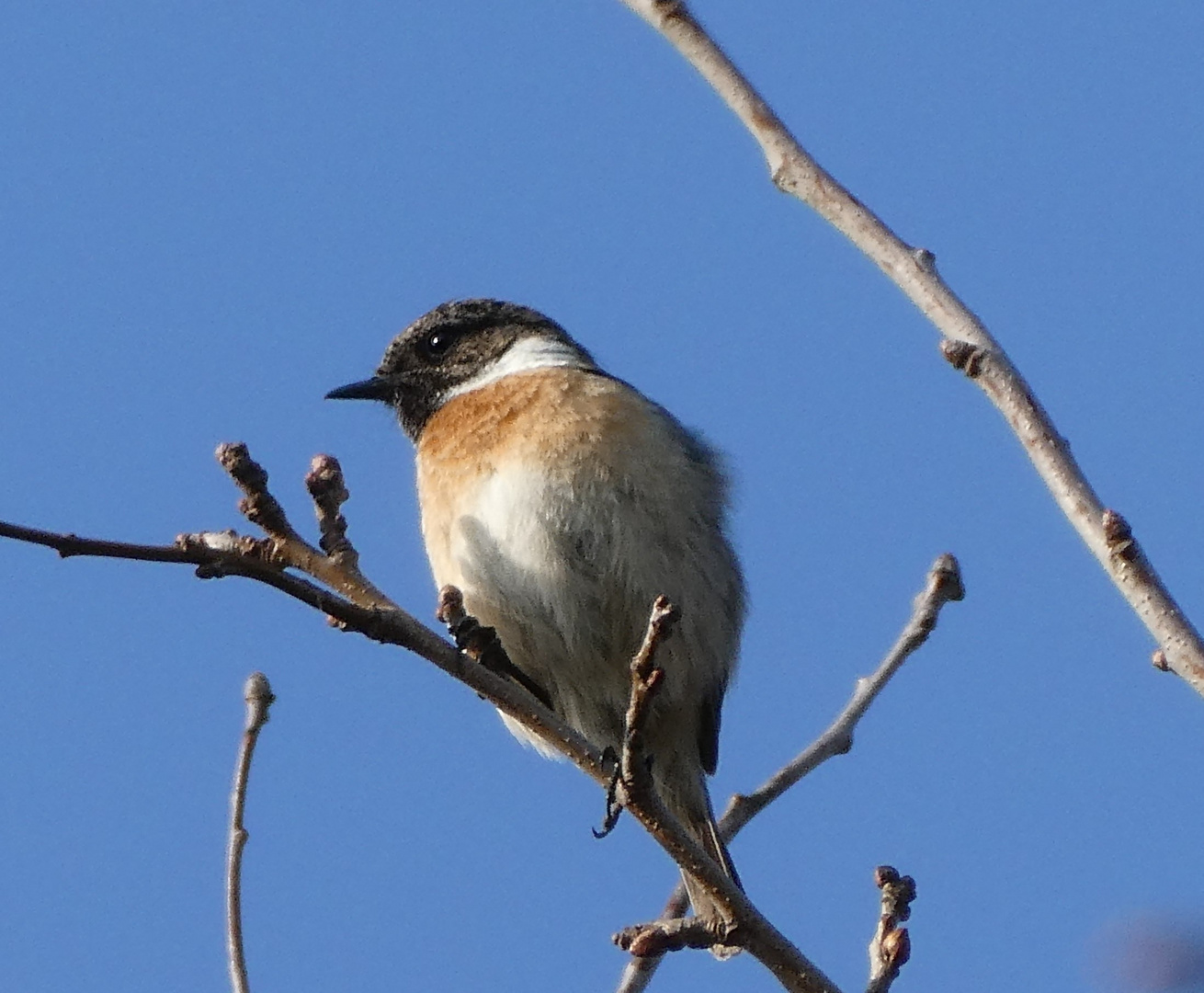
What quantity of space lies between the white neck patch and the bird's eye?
29cm

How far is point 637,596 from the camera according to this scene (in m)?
5.78

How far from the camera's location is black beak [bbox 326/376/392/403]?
7367mm

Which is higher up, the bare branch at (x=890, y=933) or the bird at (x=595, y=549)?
the bird at (x=595, y=549)

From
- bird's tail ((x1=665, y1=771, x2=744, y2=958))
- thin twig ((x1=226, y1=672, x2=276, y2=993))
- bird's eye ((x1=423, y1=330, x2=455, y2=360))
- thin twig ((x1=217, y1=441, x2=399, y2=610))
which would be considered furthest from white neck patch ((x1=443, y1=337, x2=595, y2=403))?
thin twig ((x1=217, y1=441, x2=399, y2=610))

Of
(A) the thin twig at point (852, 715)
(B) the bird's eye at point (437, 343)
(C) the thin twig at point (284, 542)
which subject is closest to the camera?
(C) the thin twig at point (284, 542)

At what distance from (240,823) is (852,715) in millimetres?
1917

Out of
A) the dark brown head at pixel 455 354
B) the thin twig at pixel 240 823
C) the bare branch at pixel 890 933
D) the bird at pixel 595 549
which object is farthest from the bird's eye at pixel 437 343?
the bare branch at pixel 890 933

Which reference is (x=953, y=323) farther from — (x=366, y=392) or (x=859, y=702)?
(x=366, y=392)

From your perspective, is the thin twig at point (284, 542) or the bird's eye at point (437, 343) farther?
the bird's eye at point (437, 343)

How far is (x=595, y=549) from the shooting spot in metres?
5.70

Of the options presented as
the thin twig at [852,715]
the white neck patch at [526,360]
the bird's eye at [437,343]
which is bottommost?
the thin twig at [852,715]

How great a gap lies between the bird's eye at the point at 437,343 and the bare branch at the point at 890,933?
Result: 408cm

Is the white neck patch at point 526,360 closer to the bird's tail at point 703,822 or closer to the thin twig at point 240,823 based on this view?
the bird's tail at point 703,822

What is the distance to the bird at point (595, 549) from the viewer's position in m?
5.72
